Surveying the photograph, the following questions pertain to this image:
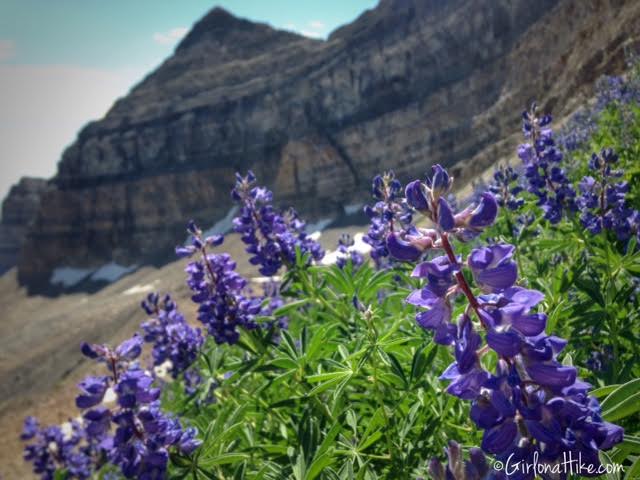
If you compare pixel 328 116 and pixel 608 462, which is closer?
pixel 608 462


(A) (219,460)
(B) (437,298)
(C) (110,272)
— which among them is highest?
(B) (437,298)

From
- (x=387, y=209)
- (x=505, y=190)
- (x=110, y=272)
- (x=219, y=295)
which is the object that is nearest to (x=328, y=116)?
(x=110, y=272)

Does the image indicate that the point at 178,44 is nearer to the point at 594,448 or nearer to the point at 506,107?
the point at 506,107

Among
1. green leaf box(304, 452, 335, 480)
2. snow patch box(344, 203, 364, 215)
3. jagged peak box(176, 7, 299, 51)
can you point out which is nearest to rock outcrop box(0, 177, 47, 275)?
jagged peak box(176, 7, 299, 51)

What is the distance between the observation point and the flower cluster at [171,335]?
3.96 meters

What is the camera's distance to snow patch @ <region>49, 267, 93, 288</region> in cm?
7506

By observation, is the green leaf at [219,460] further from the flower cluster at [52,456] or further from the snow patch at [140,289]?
the snow patch at [140,289]

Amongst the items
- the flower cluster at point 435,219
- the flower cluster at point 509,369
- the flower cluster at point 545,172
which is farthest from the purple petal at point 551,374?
the flower cluster at point 545,172

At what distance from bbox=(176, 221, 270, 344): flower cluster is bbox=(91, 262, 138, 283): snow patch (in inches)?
2875

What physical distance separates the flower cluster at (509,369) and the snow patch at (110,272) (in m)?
75.4

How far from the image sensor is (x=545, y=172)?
3824 millimetres

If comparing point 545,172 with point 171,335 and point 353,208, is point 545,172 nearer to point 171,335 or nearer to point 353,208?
point 171,335

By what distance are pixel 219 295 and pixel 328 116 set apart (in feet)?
203

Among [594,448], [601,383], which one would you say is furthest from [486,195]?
[601,383]
